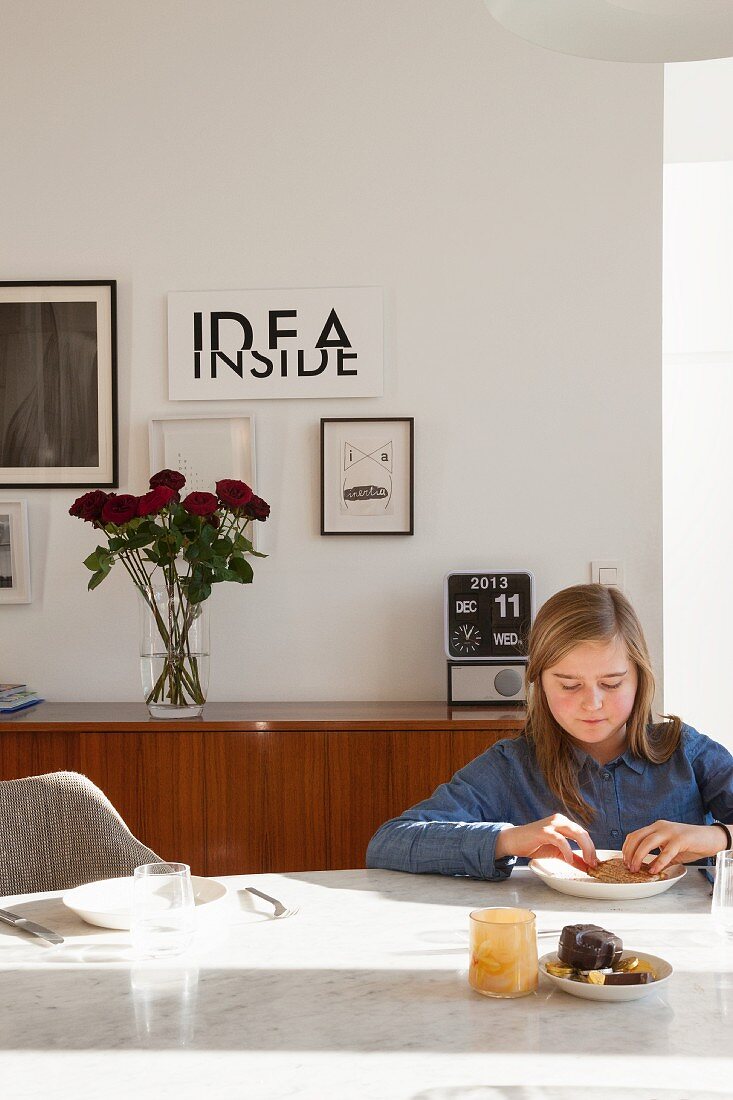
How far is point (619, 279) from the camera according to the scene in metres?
3.06

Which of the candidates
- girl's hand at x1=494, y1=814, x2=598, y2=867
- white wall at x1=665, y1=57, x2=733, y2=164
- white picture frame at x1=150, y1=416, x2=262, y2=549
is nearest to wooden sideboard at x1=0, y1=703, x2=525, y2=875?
white picture frame at x1=150, y1=416, x2=262, y2=549

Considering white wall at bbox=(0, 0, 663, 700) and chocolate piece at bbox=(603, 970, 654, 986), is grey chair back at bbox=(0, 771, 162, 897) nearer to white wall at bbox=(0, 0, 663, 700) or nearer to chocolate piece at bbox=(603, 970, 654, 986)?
chocolate piece at bbox=(603, 970, 654, 986)

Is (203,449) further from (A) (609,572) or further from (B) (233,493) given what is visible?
(A) (609,572)

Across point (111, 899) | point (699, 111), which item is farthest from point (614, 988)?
point (699, 111)

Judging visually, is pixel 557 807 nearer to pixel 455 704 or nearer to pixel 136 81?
pixel 455 704

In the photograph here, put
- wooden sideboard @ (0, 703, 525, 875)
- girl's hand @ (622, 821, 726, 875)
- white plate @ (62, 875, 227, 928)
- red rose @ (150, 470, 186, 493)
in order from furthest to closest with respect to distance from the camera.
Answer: red rose @ (150, 470, 186, 493) → wooden sideboard @ (0, 703, 525, 875) → girl's hand @ (622, 821, 726, 875) → white plate @ (62, 875, 227, 928)

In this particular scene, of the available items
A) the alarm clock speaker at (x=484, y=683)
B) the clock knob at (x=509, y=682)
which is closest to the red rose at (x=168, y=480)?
the alarm clock speaker at (x=484, y=683)

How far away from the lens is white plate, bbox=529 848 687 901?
4.68 feet

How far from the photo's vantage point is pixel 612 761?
1.83 meters

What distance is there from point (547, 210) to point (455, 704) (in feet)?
4.64

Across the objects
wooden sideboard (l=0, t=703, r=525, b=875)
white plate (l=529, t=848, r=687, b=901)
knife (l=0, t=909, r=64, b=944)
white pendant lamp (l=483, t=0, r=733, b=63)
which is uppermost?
white pendant lamp (l=483, t=0, r=733, b=63)

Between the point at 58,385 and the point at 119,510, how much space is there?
2.10 ft

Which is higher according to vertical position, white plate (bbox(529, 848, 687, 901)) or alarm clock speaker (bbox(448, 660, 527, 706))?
alarm clock speaker (bbox(448, 660, 527, 706))

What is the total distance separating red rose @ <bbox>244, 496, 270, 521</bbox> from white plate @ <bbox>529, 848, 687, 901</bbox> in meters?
1.49
